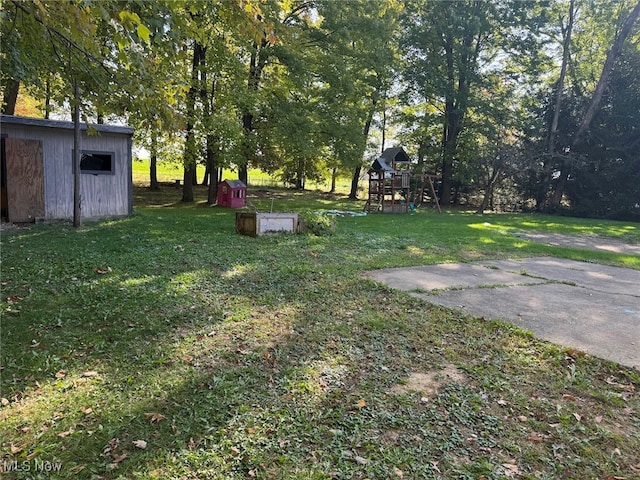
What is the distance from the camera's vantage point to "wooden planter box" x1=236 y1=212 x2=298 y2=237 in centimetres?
893

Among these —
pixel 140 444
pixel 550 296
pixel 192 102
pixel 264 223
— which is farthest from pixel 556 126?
pixel 140 444

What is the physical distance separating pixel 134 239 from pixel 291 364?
578 cm

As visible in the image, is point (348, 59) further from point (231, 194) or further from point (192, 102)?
point (231, 194)

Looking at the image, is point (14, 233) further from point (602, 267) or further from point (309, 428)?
point (602, 267)

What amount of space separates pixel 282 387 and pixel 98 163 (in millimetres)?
10768

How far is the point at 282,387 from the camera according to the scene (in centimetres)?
274

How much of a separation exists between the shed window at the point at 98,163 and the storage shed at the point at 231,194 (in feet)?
17.7

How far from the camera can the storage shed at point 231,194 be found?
16.3 m

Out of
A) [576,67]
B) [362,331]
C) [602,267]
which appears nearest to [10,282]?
[362,331]

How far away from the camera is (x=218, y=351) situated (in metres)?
3.24

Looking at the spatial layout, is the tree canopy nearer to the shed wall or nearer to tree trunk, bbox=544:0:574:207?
tree trunk, bbox=544:0:574:207

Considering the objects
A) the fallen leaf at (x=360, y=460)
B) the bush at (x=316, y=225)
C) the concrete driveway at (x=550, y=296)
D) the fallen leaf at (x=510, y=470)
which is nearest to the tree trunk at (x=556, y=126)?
the bush at (x=316, y=225)

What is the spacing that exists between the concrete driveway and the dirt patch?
1154 millimetres

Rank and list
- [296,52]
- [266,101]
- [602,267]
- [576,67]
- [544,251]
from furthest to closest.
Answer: [576,67]
[266,101]
[296,52]
[544,251]
[602,267]
